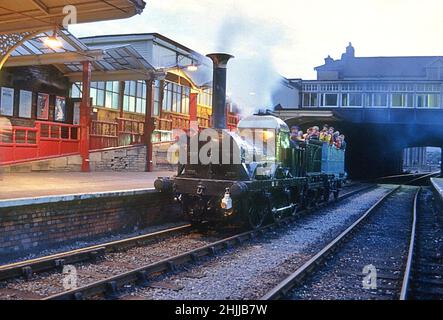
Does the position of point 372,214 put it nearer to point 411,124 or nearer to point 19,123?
point 19,123

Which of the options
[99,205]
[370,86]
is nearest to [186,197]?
[99,205]

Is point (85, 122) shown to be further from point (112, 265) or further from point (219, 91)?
point (112, 265)

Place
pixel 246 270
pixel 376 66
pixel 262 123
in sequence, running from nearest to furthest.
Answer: pixel 246 270 < pixel 262 123 < pixel 376 66

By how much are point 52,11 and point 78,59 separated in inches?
231

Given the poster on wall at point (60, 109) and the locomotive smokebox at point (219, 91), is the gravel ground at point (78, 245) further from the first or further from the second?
the poster on wall at point (60, 109)

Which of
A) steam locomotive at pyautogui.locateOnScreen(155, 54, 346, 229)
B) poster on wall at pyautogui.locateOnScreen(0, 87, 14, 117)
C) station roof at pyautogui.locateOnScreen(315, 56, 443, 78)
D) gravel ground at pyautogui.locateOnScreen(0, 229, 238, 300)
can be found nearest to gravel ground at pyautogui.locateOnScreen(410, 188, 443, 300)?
steam locomotive at pyautogui.locateOnScreen(155, 54, 346, 229)

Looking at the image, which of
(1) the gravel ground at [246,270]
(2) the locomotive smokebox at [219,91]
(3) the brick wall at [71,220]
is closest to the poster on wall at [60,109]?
(3) the brick wall at [71,220]

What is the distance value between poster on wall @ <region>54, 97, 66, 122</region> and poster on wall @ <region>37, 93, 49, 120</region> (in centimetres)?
49

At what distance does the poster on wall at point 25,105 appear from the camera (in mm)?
15898

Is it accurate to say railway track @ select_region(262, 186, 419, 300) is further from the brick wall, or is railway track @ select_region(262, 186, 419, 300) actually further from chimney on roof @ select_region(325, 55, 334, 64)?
chimney on roof @ select_region(325, 55, 334, 64)

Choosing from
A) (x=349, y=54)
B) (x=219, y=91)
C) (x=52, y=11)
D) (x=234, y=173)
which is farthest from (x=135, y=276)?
(x=349, y=54)

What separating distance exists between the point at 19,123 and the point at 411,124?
2571cm

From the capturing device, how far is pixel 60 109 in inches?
703

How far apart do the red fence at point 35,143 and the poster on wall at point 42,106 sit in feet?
5.16
